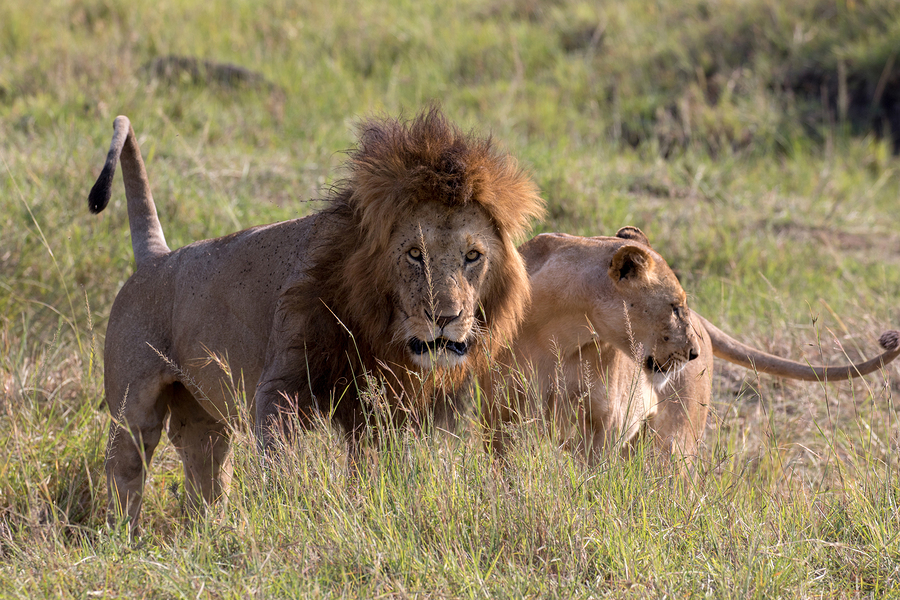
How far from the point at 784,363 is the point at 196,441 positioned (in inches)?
93.6

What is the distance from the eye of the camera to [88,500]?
3.98m

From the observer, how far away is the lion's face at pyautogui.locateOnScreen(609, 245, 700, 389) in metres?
3.34

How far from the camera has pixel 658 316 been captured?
336 cm

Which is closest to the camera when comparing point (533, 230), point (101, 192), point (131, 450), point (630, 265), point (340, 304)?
point (340, 304)

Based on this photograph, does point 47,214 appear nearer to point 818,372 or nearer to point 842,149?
point 818,372

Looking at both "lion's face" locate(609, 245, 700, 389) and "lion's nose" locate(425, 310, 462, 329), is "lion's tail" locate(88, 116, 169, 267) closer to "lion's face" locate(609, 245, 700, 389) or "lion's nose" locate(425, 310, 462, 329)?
"lion's nose" locate(425, 310, 462, 329)

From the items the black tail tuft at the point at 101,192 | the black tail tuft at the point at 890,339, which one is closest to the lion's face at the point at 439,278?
the black tail tuft at the point at 101,192

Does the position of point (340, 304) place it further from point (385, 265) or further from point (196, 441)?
point (196, 441)

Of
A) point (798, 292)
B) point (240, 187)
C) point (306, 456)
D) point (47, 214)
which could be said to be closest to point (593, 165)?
point (798, 292)

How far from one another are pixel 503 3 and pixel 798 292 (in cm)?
726

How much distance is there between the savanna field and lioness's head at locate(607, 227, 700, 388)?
35 cm

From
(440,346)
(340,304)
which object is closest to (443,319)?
(440,346)

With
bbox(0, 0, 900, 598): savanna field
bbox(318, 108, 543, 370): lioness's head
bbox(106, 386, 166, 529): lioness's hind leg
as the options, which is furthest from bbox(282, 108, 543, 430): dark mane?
bbox(106, 386, 166, 529): lioness's hind leg

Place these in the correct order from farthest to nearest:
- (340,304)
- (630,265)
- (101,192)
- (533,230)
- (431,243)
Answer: (533,230) < (101,192) < (630,265) < (340,304) < (431,243)
